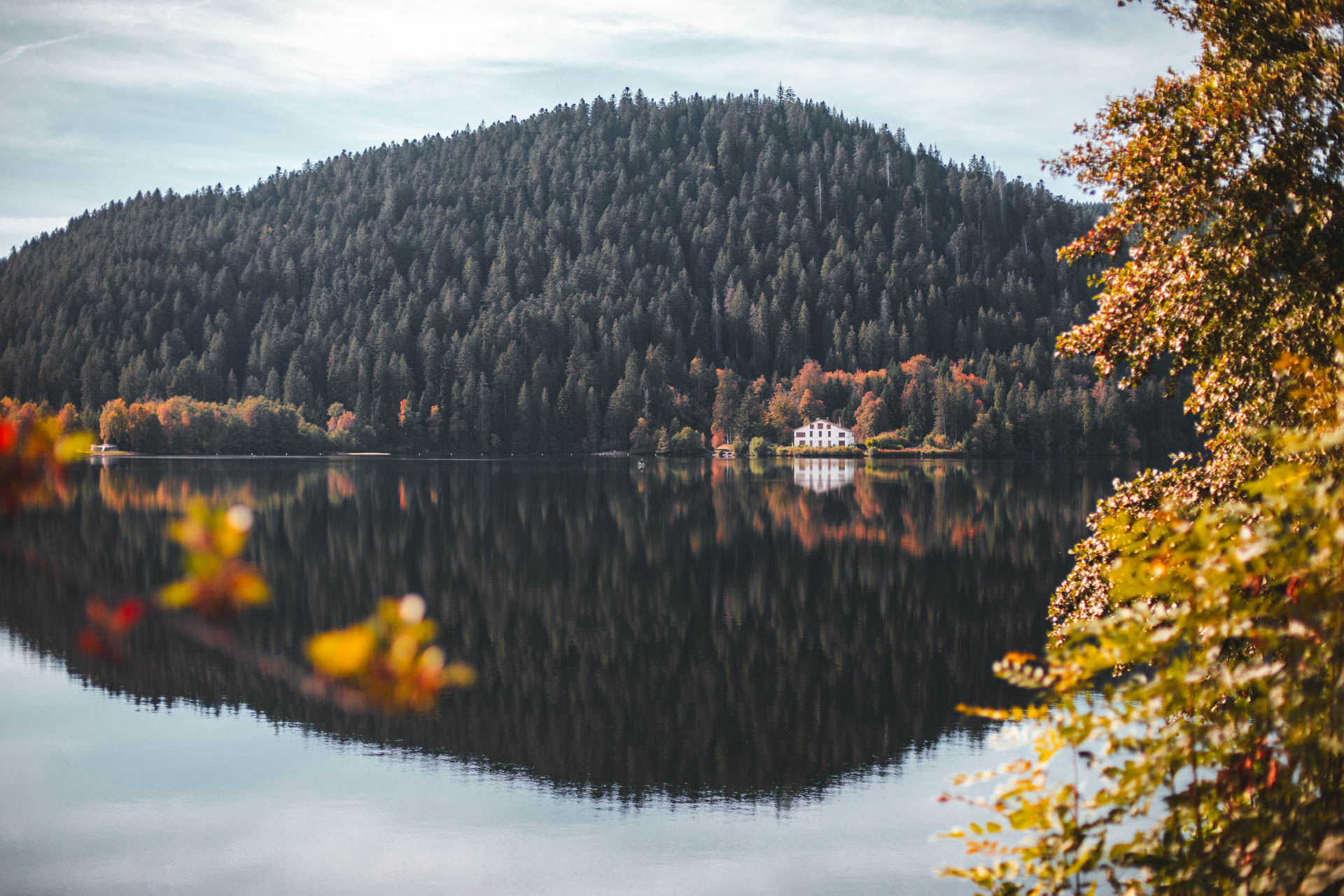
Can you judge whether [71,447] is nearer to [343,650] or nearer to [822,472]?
[343,650]

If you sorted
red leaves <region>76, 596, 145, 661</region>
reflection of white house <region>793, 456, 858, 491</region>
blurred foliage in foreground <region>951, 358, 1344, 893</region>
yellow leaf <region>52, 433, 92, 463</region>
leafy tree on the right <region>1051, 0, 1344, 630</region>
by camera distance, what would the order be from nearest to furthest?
1. red leaves <region>76, 596, 145, 661</region>
2. yellow leaf <region>52, 433, 92, 463</region>
3. blurred foliage in foreground <region>951, 358, 1344, 893</region>
4. leafy tree on the right <region>1051, 0, 1344, 630</region>
5. reflection of white house <region>793, 456, 858, 491</region>

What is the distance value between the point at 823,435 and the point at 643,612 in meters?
152

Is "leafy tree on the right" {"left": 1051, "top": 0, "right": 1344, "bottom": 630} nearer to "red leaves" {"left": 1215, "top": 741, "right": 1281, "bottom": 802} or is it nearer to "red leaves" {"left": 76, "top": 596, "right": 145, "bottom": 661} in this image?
"red leaves" {"left": 1215, "top": 741, "right": 1281, "bottom": 802}

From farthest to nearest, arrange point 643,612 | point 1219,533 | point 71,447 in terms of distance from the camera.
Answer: point 643,612, point 1219,533, point 71,447

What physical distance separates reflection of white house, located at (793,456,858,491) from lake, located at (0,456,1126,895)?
41.6 m

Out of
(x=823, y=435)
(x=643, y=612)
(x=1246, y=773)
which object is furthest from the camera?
Answer: (x=823, y=435)

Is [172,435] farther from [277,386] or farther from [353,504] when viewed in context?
[353,504]

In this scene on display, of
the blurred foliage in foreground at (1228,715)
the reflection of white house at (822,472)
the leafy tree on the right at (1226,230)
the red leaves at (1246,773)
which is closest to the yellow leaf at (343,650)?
the blurred foliage in foreground at (1228,715)

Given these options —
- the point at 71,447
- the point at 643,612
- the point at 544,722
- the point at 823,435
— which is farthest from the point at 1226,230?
the point at 823,435

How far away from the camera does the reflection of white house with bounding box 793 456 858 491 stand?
326ft

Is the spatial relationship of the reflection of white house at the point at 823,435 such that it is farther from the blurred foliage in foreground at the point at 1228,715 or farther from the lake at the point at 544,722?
the blurred foliage in foreground at the point at 1228,715

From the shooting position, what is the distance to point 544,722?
25.8 meters

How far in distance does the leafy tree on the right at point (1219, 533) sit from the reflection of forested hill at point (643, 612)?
8547 millimetres

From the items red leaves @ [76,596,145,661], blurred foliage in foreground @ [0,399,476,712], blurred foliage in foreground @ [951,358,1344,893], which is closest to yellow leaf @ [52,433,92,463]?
blurred foliage in foreground @ [0,399,476,712]
